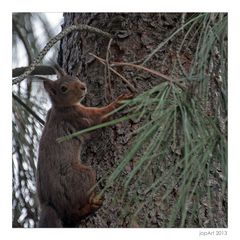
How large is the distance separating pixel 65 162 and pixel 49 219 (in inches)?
5.1

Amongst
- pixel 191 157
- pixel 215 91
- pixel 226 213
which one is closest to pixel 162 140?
pixel 191 157

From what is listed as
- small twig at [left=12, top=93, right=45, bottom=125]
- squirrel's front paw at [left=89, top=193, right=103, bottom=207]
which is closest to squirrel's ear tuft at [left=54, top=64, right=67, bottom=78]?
small twig at [left=12, top=93, right=45, bottom=125]

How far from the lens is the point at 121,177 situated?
4.05 feet

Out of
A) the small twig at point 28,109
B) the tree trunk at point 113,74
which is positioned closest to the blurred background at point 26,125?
the small twig at point 28,109

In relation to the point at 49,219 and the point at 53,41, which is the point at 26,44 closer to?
the point at 53,41

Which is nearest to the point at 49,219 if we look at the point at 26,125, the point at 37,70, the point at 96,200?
the point at 96,200

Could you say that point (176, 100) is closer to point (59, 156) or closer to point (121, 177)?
point (121, 177)

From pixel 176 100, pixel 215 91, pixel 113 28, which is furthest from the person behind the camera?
pixel 113 28

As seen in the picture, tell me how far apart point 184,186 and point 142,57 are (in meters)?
0.32

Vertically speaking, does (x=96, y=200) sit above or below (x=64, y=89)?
below

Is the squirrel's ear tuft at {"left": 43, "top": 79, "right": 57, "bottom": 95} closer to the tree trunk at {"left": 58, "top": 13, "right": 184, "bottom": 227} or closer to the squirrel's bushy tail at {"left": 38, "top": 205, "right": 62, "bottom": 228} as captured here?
the tree trunk at {"left": 58, "top": 13, "right": 184, "bottom": 227}

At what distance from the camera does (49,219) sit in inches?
49.8

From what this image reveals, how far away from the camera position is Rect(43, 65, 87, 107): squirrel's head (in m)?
1.32

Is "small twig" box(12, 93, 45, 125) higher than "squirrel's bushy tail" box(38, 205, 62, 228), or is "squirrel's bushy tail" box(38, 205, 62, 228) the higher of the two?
"small twig" box(12, 93, 45, 125)
